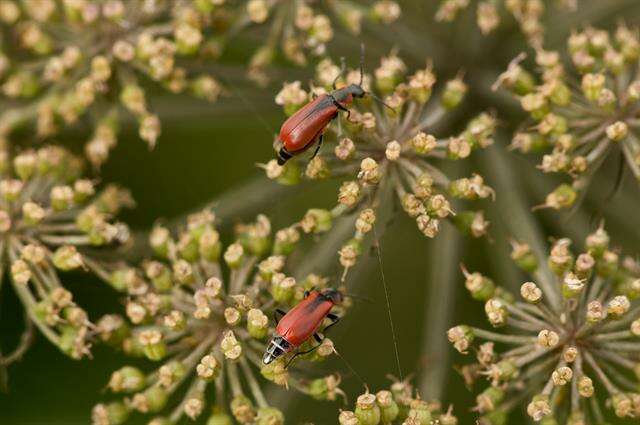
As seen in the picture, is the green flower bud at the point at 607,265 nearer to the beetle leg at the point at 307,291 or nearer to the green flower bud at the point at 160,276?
the beetle leg at the point at 307,291

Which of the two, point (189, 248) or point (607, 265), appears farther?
point (189, 248)

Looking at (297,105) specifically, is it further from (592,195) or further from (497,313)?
(592,195)

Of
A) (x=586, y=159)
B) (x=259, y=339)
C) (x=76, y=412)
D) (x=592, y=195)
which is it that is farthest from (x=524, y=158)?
(x=76, y=412)

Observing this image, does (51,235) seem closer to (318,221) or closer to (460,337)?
(318,221)

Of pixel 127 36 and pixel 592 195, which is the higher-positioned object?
pixel 127 36

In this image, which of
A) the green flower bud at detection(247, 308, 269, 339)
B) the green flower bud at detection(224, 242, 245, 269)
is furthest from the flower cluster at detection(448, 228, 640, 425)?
the green flower bud at detection(224, 242, 245, 269)

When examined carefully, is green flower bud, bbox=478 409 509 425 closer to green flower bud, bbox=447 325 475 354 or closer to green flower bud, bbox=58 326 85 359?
green flower bud, bbox=447 325 475 354

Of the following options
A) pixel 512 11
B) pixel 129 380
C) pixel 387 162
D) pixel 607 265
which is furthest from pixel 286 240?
pixel 512 11
